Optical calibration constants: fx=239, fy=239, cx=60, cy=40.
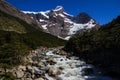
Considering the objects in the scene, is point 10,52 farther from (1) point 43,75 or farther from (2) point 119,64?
(2) point 119,64

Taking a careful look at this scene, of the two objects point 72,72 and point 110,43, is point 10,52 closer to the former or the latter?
point 72,72

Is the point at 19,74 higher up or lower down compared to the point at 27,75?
higher up

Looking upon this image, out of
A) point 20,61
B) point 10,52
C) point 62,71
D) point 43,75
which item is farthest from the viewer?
point 10,52

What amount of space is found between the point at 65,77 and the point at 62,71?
170 inches

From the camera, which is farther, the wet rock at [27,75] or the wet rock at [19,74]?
the wet rock at [27,75]

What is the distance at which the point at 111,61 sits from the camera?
4247cm

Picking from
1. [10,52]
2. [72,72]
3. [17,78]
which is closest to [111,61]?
[72,72]

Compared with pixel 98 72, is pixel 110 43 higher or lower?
higher

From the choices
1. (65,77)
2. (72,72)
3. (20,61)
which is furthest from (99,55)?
(20,61)

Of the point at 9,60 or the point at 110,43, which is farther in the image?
the point at 9,60

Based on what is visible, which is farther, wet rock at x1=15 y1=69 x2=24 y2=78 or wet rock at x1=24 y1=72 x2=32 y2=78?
wet rock at x1=24 y1=72 x2=32 y2=78

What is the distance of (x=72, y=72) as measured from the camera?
142 ft

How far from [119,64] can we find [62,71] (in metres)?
10.7

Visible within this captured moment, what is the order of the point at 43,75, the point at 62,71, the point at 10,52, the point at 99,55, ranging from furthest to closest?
the point at 10,52 < the point at 99,55 < the point at 62,71 < the point at 43,75
